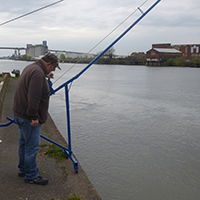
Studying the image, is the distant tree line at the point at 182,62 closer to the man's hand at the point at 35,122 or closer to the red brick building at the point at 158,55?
the red brick building at the point at 158,55

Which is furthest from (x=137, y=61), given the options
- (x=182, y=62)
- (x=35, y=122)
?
(x=35, y=122)

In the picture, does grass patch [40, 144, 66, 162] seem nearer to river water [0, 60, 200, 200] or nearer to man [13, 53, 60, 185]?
river water [0, 60, 200, 200]

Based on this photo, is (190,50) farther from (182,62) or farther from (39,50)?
(39,50)

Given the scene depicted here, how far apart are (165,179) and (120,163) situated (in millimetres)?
1189

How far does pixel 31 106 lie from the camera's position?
3.61 m

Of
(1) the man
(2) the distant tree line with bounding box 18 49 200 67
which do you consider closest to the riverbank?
(1) the man

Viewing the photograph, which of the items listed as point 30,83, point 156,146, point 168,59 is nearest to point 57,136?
point 156,146

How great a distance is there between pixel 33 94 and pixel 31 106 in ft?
0.53

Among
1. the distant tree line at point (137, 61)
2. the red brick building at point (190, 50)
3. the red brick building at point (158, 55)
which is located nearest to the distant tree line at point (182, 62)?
the distant tree line at point (137, 61)

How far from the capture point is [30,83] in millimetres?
3582

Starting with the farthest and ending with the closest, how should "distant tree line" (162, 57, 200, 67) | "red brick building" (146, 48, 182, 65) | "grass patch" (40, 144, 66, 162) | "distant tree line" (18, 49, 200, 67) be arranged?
"red brick building" (146, 48, 182, 65) → "distant tree line" (18, 49, 200, 67) → "distant tree line" (162, 57, 200, 67) → "grass patch" (40, 144, 66, 162)

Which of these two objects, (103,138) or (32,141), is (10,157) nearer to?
(32,141)

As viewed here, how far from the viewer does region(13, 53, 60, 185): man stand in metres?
3.60

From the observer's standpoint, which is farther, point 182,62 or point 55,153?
point 182,62
